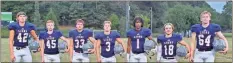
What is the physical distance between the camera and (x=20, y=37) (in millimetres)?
6082

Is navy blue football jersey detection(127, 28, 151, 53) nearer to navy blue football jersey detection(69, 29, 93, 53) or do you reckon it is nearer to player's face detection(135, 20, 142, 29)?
player's face detection(135, 20, 142, 29)

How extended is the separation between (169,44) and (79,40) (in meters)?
1.23

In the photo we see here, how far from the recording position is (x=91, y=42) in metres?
6.07

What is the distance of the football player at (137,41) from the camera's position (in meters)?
5.94

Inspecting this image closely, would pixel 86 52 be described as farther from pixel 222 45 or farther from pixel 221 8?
pixel 221 8

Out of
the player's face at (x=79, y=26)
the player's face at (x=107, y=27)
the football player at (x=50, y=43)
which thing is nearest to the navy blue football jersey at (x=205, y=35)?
the player's face at (x=107, y=27)

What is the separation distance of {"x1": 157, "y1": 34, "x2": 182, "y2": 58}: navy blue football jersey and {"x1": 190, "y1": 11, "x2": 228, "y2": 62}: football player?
0.22 metres

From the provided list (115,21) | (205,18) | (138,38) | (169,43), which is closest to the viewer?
(205,18)

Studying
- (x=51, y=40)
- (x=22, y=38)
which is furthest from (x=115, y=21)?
(x=22, y=38)

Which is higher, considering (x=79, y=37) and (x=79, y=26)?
(x=79, y=26)

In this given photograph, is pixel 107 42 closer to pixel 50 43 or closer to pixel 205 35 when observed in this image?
pixel 50 43

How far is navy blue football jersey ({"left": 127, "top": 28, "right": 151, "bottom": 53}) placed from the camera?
234 inches

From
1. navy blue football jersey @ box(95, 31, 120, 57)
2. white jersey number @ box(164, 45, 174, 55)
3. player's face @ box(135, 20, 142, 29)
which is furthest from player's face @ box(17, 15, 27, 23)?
white jersey number @ box(164, 45, 174, 55)

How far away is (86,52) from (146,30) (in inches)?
34.5
